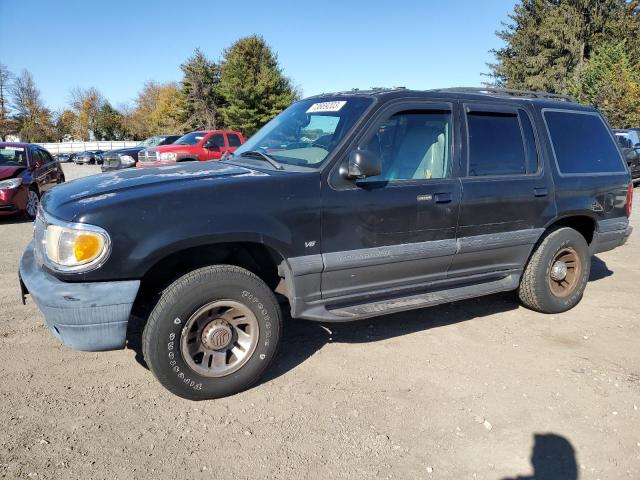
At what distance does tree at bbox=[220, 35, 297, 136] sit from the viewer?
45750mm

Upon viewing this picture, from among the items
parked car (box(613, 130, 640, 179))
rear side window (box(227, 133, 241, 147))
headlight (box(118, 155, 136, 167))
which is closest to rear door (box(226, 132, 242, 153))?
rear side window (box(227, 133, 241, 147))

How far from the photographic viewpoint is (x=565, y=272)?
488 cm

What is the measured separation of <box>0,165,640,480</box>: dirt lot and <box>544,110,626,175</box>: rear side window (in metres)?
1.57

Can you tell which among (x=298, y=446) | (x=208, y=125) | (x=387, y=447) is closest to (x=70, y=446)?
(x=298, y=446)

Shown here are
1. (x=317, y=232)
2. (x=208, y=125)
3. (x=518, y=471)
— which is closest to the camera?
(x=518, y=471)

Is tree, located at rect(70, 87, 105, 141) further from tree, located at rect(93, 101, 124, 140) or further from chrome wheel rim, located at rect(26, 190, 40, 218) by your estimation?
chrome wheel rim, located at rect(26, 190, 40, 218)

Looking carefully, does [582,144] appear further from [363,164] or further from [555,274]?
[363,164]

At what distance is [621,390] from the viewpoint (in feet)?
11.2

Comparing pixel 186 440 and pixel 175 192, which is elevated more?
pixel 175 192

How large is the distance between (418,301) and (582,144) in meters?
2.51

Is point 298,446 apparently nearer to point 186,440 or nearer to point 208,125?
point 186,440

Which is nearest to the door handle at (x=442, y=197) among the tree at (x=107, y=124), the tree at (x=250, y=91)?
the tree at (x=250, y=91)

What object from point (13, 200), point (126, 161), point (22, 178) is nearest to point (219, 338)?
point (13, 200)

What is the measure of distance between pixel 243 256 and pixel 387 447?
1580mm
